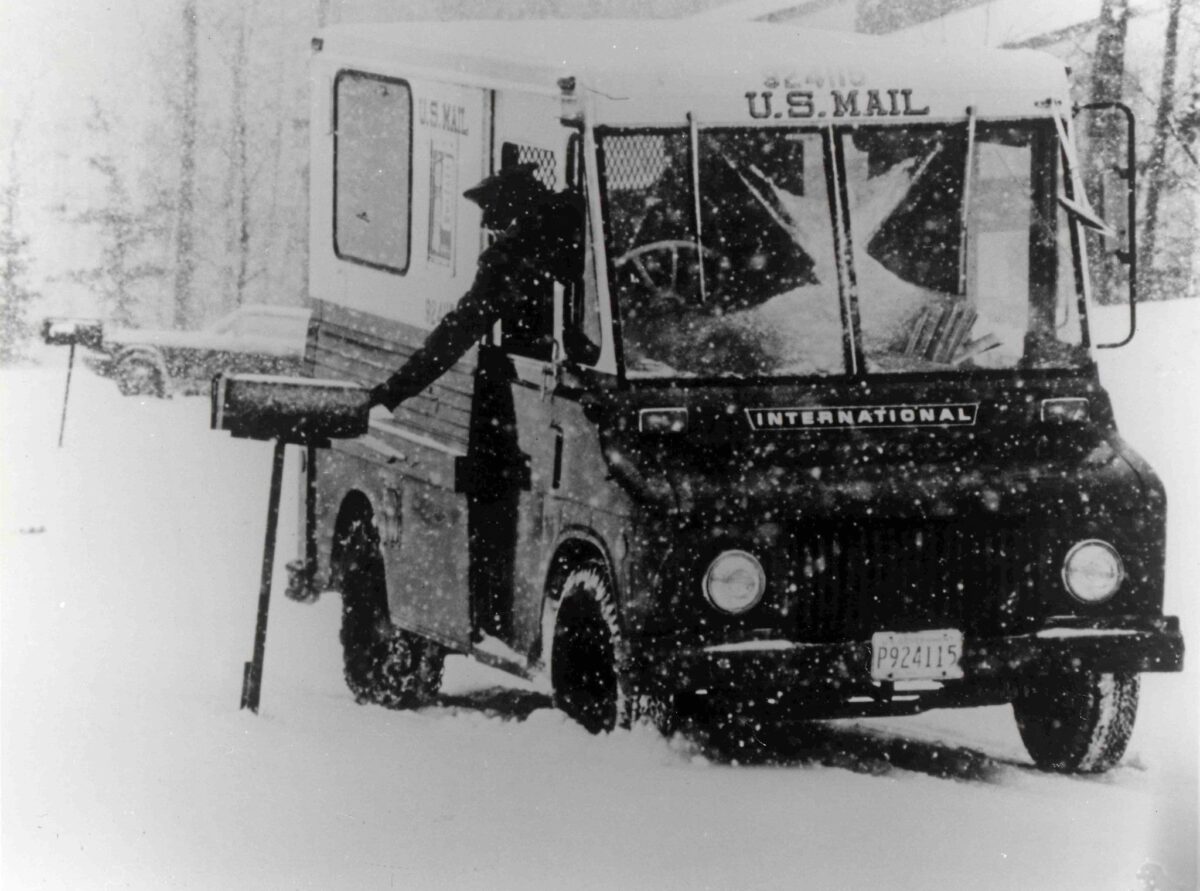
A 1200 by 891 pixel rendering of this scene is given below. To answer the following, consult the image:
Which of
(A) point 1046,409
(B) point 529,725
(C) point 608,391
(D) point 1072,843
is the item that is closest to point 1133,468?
(A) point 1046,409

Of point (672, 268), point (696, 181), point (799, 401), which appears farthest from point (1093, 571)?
point (696, 181)

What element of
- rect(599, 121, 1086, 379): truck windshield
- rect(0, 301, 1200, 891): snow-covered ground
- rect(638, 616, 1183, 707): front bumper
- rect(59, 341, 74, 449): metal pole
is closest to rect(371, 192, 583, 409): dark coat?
rect(599, 121, 1086, 379): truck windshield

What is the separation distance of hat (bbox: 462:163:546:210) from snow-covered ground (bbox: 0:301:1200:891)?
1.48 meters

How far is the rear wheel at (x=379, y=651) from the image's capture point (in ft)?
29.1

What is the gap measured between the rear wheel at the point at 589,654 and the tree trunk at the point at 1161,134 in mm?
2593

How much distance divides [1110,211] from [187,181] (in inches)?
146

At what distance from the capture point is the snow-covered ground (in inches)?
280

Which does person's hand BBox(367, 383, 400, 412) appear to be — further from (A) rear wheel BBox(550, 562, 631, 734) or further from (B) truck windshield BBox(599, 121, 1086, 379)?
(B) truck windshield BBox(599, 121, 1086, 379)

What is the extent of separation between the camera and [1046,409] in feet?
23.9

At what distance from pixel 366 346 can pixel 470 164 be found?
123 centimetres

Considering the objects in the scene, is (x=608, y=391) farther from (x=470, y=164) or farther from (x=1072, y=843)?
(x=1072, y=843)

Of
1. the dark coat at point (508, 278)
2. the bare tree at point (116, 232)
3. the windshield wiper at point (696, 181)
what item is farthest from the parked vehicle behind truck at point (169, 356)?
the windshield wiper at point (696, 181)

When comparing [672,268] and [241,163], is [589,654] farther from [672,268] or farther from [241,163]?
[241,163]

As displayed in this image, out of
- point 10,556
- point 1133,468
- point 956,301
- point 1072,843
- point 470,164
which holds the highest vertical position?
point 470,164
